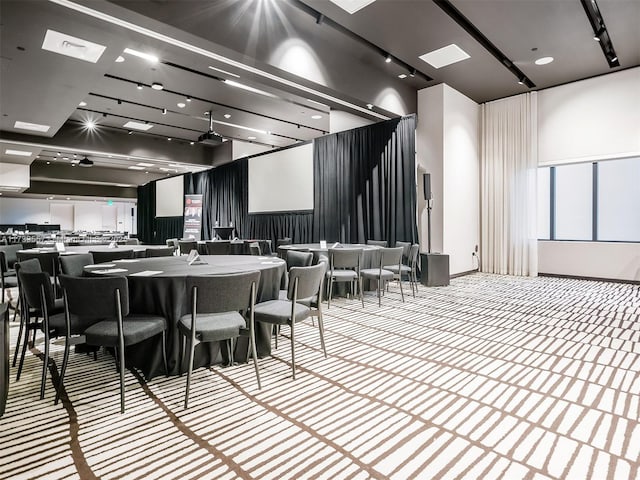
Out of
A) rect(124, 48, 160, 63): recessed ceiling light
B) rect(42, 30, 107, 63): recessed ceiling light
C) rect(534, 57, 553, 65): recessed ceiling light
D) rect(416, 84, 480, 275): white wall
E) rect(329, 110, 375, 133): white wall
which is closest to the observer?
rect(42, 30, 107, 63): recessed ceiling light

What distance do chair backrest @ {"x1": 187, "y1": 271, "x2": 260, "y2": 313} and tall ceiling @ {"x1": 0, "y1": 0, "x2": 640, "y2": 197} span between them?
2.96m

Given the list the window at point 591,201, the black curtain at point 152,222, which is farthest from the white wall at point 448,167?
the black curtain at point 152,222

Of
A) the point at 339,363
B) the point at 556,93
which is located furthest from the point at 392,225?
the point at 339,363

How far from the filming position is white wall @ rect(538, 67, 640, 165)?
6895 millimetres

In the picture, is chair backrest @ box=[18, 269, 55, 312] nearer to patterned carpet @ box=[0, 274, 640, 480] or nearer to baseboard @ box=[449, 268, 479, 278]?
patterned carpet @ box=[0, 274, 640, 480]

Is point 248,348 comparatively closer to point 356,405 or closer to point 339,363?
point 339,363

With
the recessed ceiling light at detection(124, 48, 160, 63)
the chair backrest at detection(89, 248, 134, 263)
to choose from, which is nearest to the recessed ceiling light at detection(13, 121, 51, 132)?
the recessed ceiling light at detection(124, 48, 160, 63)

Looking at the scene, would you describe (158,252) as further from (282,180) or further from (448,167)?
(282,180)

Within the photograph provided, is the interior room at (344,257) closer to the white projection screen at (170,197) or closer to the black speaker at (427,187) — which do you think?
the black speaker at (427,187)

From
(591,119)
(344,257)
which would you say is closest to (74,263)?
(344,257)

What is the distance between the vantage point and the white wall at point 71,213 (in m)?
20.6

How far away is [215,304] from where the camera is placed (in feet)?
7.77

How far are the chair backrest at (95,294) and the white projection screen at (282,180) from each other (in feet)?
25.4

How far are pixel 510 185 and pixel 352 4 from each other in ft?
17.9
